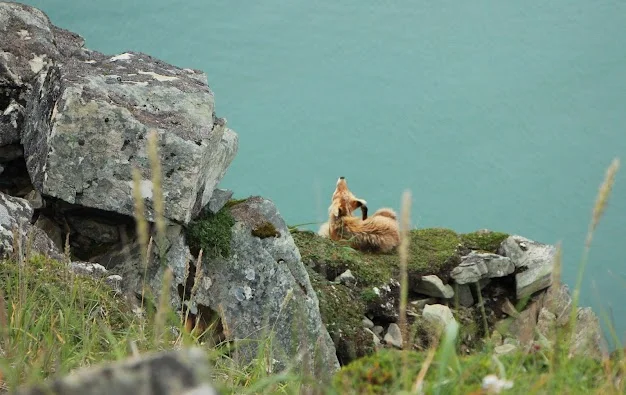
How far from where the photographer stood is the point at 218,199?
697 cm

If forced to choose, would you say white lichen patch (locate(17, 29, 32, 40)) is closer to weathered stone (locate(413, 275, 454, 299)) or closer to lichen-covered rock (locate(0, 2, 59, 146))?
lichen-covered rock (locate(0, 2, 59, 146))

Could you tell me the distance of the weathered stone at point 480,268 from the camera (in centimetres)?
989

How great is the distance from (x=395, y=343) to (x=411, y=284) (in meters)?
1.25

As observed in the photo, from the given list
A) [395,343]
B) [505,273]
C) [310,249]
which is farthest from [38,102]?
[505,273]

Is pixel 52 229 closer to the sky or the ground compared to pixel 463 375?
closer to the sky

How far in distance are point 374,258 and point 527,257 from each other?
2246mm

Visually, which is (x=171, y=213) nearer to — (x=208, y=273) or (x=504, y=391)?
(x=208, y=273)

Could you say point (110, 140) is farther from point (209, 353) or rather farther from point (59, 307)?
point (209, 353)

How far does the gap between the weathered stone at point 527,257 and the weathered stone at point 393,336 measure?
218 cm

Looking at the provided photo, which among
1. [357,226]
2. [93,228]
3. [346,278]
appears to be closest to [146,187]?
[93,228]

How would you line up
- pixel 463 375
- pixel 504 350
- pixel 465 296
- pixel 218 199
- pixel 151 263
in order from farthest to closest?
pixel 465 296 < pixel 218 199 < pixel 151 263 < pixel 504 350 < pixel 463 375

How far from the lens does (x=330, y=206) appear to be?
33.6 ft

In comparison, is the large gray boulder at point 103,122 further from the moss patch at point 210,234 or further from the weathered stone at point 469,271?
the weathered stone at point 469,271

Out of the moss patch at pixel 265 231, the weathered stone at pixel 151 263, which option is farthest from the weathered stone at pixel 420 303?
the weathered stone at pixel 151 263
